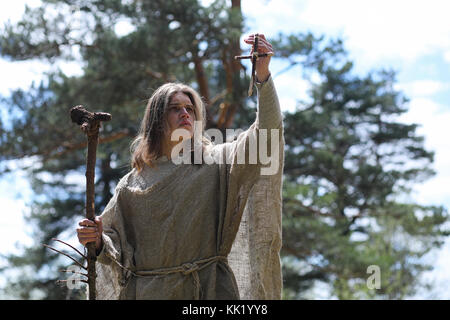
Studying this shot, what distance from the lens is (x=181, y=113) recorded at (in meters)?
2.40

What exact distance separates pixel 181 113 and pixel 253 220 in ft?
1.68

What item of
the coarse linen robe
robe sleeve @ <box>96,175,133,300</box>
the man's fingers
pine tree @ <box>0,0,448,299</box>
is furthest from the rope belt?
pine tree @ <box>0,0,448,299</box>

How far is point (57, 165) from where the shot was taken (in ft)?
36.3

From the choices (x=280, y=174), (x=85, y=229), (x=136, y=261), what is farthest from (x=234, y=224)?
(x=85, y=229)

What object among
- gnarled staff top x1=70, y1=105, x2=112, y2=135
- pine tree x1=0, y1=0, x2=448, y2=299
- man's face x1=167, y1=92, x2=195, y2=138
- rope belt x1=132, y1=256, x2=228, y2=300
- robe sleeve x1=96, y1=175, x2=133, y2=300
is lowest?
rope belt x1=132, y1=256, x2=228, y2=300

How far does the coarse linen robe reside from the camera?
222cm

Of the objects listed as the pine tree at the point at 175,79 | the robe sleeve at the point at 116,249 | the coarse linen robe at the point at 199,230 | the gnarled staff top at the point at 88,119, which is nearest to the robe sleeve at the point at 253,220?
the coarse linen robe at the point at 199,230

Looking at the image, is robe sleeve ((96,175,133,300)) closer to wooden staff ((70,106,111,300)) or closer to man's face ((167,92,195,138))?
wooden staff ((70,106,111,300))

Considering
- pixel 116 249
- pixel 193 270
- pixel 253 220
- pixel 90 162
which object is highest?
pixel 90 162

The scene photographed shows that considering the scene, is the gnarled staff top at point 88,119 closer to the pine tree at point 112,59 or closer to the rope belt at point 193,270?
the rope belt at point 193,270

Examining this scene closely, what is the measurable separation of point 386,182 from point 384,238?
0.92 m

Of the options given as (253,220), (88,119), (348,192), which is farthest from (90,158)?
(348,192)

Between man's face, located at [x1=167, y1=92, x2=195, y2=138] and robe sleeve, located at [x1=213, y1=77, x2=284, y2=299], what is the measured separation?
0.18 m

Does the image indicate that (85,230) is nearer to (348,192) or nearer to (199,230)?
(199,230)
